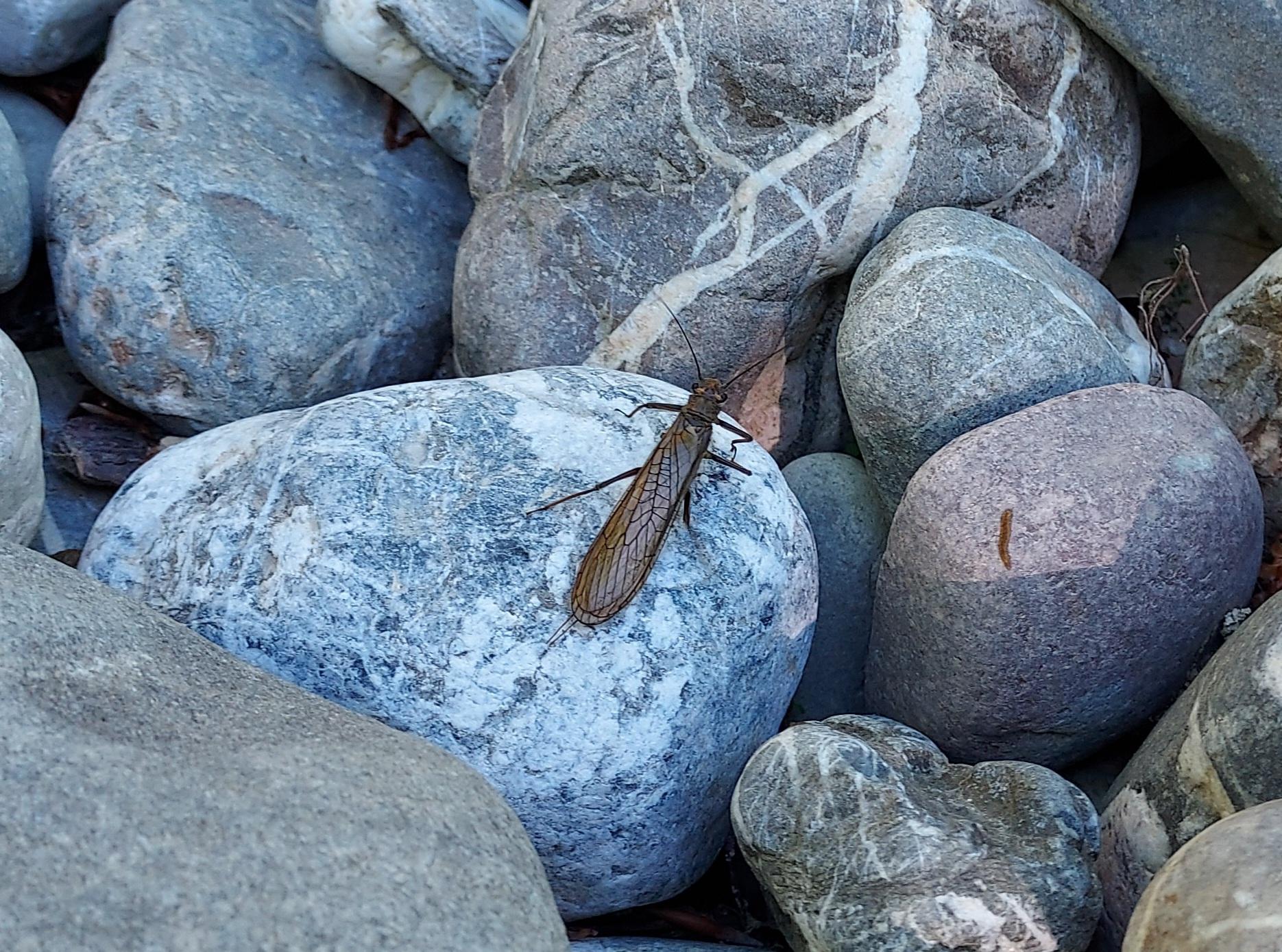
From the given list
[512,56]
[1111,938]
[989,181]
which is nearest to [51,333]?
[512,56]

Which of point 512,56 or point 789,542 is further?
point 512,56

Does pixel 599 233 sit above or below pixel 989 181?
below

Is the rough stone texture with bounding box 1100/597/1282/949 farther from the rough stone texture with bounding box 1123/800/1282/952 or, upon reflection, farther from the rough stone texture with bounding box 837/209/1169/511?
the rough stone texture with bounding box 837/209/1169/511

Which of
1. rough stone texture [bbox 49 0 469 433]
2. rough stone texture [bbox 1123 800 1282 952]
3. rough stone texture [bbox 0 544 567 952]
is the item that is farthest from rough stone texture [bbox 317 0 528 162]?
rough stone texture [bbox 1123 800 1282 952]

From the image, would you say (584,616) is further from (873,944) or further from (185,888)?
(185,888)

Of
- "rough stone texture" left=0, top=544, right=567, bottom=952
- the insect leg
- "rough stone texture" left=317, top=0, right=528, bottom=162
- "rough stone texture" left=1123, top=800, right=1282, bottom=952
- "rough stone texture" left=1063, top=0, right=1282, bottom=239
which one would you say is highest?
"rough stone texture" left=1063, top=0, right=1282, bottom=239

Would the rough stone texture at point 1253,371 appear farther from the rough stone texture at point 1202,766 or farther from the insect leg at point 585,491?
the insect leg at point 585,491
